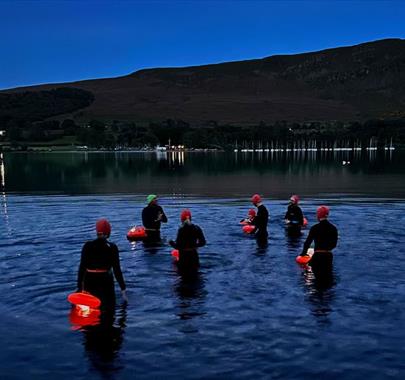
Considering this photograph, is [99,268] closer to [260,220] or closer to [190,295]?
[190,295]

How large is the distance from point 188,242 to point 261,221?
31.5ft

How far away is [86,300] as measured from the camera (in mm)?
18766

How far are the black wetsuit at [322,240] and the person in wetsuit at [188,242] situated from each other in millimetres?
4641

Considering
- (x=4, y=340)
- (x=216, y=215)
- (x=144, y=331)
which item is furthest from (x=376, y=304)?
(x=216, y=215)

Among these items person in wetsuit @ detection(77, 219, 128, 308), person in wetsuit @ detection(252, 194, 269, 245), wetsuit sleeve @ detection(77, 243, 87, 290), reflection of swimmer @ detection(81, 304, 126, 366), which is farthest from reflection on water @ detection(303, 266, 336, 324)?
wetsuit sleeve @ detection(77, 243, 87, 290)

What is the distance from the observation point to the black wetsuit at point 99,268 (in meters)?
18.3

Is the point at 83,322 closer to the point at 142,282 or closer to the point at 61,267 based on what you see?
the point at 142,282

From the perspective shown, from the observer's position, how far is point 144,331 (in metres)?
17.5

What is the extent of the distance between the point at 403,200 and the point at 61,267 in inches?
1602

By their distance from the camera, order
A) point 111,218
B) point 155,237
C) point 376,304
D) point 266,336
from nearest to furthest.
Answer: point 266,336 < point 376,304 < point 155,237 < point 111,218

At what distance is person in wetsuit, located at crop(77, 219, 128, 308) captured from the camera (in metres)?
18.3

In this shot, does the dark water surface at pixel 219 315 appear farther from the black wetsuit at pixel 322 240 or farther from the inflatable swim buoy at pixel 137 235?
the black wetsuit at pixel 322 240

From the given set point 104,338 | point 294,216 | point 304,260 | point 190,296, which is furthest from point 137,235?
point 104,338

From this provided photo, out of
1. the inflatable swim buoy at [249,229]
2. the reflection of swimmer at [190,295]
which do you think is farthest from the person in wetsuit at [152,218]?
the reflection of swimmer at [190,295]
